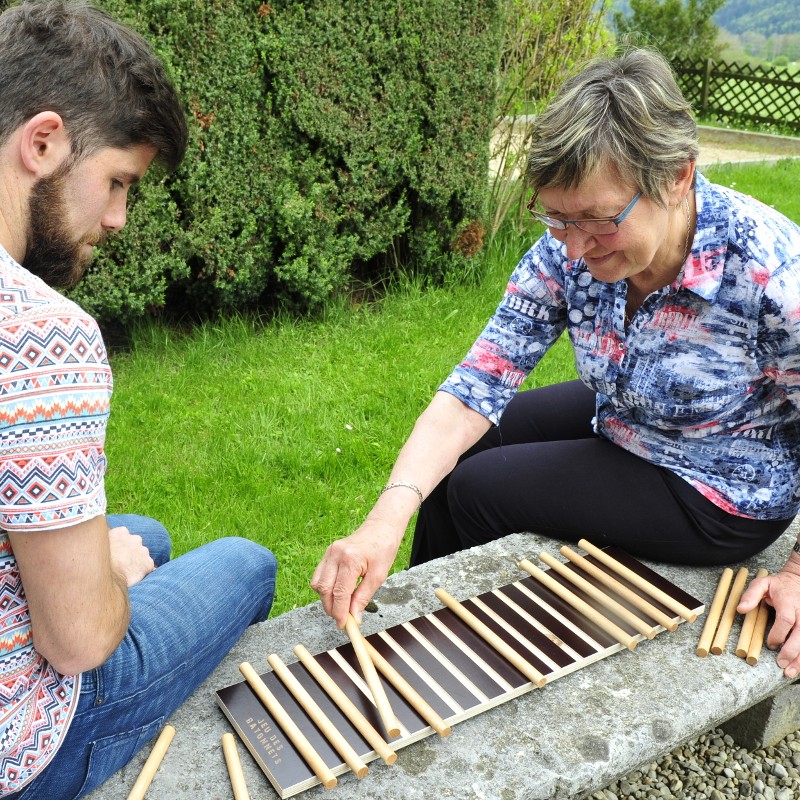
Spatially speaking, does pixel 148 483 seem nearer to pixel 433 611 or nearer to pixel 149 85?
pixel 433 611

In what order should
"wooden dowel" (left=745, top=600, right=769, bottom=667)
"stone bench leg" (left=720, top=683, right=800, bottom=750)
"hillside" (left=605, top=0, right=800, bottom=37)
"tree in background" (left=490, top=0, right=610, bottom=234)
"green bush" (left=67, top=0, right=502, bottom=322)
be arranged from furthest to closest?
1. "hillside" (left=605, top=0, right=800, bottom=37)
2. "tree in background" (left=490, top=0, right=610, bottom=234)
3. "green bush" (left=67, top=0, right=502, bottom=322)
4. "stone bench leg" (left=720, top=683, right=800, bottom=750)
5. "wooden dowel" (left=745, top=600, right=769, bottom=667)

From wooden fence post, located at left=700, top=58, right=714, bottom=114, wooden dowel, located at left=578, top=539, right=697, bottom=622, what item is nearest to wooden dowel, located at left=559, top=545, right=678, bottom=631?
wooden dowel, located at left=578, top=539, right=697, bottom=622

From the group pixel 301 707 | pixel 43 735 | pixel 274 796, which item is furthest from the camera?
pixel 301 707

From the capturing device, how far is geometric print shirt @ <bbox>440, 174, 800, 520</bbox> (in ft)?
6.81

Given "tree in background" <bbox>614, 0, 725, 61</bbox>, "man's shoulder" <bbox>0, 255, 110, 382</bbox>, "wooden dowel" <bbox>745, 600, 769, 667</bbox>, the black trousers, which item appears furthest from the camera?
"tree in background" <bbox>614, 0, 725, 61</bbox>

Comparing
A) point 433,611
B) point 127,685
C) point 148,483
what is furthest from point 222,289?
point 127,685

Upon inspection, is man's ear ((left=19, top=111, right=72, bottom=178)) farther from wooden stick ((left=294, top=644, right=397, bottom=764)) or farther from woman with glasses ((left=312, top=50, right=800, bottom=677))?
wooden stick ((left=294, top=644, right=397, bottom=764))

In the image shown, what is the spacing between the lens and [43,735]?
155 centimetres

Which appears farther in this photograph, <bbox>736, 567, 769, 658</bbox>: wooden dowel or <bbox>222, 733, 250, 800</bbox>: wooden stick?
<bbox>736, 567, 769, 658</bbox>: wooden dowel

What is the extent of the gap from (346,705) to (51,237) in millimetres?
1119

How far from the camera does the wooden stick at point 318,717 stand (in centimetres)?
169

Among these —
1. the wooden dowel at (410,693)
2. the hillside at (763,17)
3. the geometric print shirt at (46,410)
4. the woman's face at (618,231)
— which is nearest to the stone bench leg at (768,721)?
the wooden dowel at (410,693)

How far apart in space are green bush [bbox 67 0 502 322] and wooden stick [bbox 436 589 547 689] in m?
2.94

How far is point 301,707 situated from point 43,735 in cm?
52
